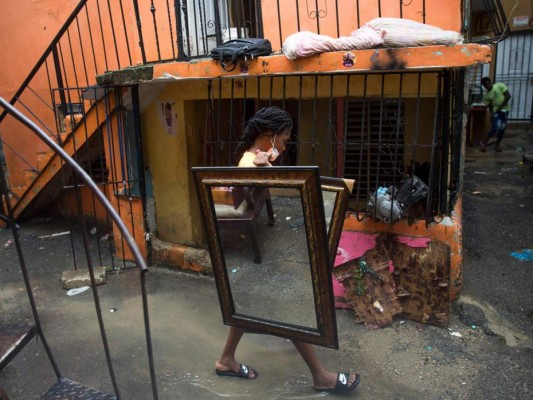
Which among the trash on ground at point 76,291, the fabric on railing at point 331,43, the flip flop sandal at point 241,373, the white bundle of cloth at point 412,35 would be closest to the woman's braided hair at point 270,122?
the fabric on railing at point 331,43

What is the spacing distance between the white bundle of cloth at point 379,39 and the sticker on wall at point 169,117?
196cm

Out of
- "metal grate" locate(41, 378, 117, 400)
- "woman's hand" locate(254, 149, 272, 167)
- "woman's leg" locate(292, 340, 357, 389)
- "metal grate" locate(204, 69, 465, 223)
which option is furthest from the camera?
"metal grate" locate(204, 69, 465, 223)

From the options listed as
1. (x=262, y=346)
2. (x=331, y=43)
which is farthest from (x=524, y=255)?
(x=331, y=43)

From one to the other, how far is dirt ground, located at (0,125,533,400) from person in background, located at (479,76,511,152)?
7048 mm

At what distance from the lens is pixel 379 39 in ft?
11.5

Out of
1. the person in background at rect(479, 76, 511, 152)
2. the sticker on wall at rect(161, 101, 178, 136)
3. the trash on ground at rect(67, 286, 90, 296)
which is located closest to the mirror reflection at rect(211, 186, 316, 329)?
the sticker on wall at rect(161, 101, 178, 136)

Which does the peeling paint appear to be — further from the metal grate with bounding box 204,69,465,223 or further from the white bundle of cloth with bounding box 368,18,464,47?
the white bundle of cloth with bounding box 368,18,464,47

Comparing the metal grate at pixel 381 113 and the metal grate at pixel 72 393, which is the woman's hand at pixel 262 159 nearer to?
the metal grate at pixel 381 113

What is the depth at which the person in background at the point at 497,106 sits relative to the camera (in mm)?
11453

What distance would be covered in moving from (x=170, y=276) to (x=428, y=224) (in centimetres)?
302

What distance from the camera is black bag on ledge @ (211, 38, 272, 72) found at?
12.8 feet

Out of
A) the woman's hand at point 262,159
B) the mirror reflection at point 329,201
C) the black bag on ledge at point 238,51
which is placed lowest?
the mirror reflection at point 329,201

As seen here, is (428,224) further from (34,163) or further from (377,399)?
(34,163)

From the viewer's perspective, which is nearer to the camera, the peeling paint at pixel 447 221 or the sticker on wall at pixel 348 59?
the sticker on wall at pixel 348 59
